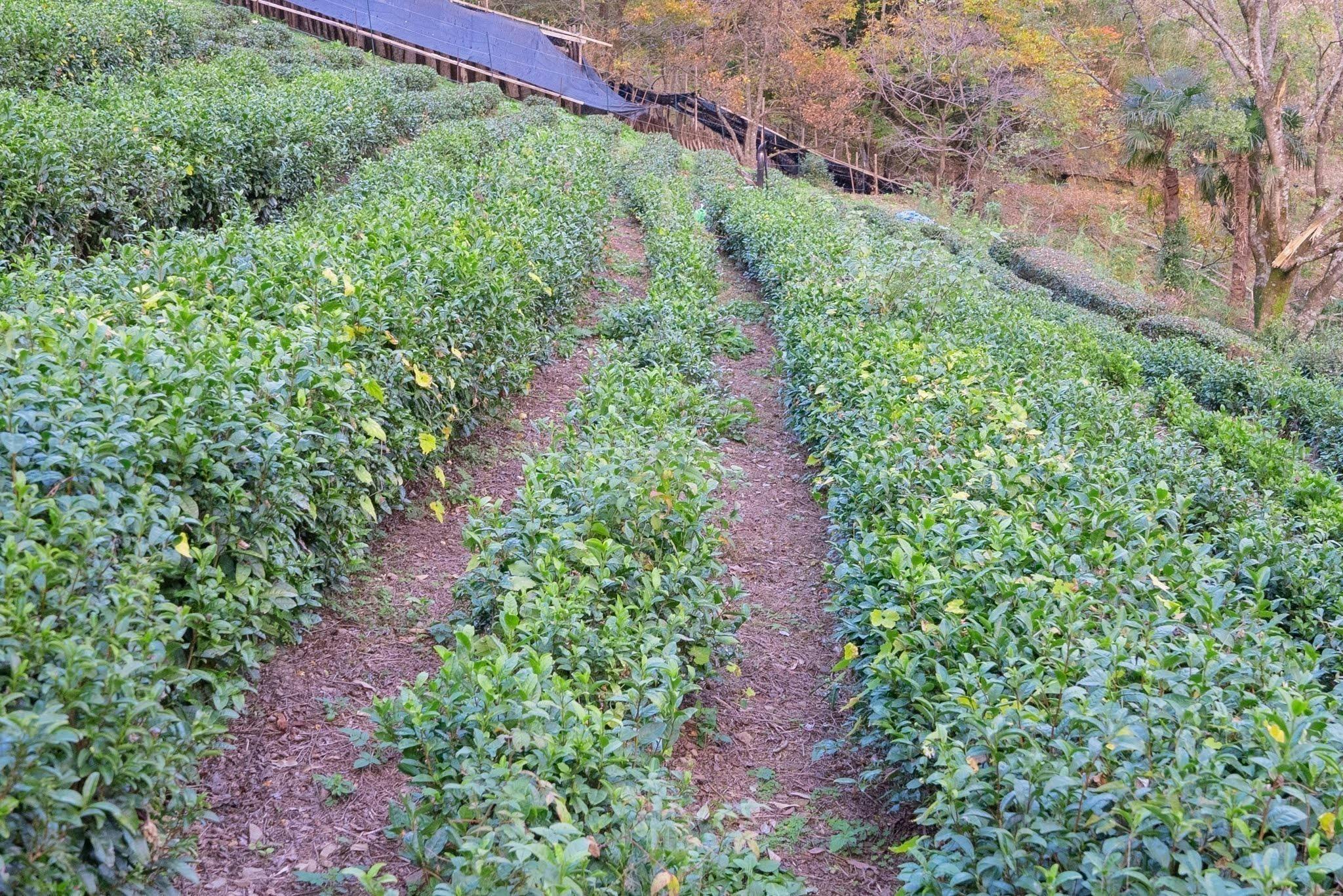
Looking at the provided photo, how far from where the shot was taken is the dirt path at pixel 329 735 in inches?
120

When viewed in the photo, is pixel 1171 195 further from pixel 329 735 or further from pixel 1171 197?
pixel 329 735

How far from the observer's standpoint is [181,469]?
315 centimetres

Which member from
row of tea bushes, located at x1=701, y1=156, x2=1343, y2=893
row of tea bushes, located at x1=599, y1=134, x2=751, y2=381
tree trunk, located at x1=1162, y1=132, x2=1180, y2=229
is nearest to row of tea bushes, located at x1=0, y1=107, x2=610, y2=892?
row of tea bushes, located at x1=599, y1=134, x2=751, y2=381

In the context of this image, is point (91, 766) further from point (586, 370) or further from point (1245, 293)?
point (1245, 293)

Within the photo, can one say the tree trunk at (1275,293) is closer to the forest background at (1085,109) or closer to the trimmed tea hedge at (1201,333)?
the forest background at (1085,109)

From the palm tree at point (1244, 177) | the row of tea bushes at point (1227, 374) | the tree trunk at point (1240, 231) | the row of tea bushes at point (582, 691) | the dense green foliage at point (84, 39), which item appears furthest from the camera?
the tree trunk at point (1240, 231)

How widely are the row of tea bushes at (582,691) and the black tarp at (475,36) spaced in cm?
2381

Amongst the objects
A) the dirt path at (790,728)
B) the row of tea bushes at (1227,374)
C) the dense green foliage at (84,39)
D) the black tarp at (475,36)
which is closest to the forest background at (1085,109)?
the row of tea bushes at (1227,374)

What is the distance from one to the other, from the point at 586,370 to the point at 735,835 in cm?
593

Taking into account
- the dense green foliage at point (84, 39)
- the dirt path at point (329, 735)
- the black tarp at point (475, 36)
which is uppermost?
the black tarp at point (475, 36)

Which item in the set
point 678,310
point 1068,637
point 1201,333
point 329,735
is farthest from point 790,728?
point 1201,333

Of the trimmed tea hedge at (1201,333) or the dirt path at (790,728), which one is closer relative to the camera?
the dirt path at (790,728)

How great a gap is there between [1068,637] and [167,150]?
8.33m

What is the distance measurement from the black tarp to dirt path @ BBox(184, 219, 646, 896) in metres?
23.4
